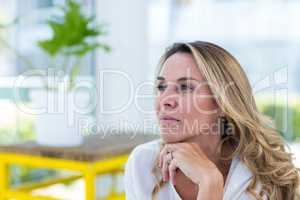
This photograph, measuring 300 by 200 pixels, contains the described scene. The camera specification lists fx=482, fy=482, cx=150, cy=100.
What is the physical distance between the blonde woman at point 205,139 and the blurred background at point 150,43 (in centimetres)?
114

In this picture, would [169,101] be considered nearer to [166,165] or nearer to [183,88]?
[183,88]

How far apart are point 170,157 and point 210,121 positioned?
16cm

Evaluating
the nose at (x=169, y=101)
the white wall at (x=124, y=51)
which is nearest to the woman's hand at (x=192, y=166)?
the nose at (x=169, y=101)

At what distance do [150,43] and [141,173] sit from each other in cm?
148

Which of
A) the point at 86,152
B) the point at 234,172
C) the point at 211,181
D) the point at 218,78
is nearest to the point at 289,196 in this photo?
the point at 234,172

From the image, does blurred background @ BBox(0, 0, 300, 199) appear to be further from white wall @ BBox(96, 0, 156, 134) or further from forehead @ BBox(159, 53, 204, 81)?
forehead @ BBox(159, 53, 204, 81)

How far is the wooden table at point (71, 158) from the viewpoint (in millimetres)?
1646

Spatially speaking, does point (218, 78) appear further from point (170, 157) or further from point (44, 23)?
point (44, 23)

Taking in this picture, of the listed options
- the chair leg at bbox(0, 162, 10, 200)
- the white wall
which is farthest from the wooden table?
the white wall

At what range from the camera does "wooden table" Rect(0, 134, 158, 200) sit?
1646 millimetres

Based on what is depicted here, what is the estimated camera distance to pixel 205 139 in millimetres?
1428

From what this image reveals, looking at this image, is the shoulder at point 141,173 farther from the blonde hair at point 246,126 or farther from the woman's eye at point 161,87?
the woman's eye at point 161,87

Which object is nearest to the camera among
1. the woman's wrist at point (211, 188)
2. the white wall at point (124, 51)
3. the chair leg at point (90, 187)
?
the woman's wrist at point (211, 188)

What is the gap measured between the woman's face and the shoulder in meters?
0.10
